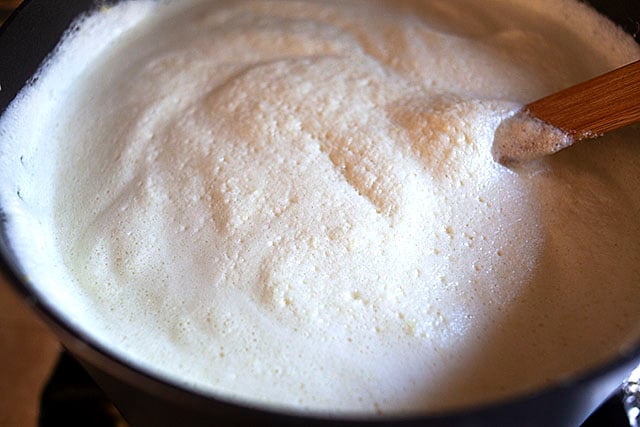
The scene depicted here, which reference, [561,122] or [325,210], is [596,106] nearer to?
[561,122]

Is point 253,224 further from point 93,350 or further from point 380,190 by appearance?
point 93,350

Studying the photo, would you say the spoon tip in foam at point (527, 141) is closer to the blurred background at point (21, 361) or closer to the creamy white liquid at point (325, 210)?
the creamy white liquid at point (325, 210)

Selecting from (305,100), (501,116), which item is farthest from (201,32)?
(501,116)

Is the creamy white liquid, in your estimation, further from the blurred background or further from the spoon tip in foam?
the blurred background

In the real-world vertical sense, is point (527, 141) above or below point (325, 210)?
below

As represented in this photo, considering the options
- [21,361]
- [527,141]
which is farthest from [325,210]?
[21,361]

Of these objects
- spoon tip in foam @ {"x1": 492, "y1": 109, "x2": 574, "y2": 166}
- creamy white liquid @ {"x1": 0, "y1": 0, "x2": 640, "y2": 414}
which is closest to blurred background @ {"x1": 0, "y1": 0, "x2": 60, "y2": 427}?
creamy white liquid @ {"x1": 0, "y1": 0, "x2": 640, "y2": 414}

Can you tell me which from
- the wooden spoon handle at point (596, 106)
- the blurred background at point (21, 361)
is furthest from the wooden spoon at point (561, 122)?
the blurred background at point (21, 361)
